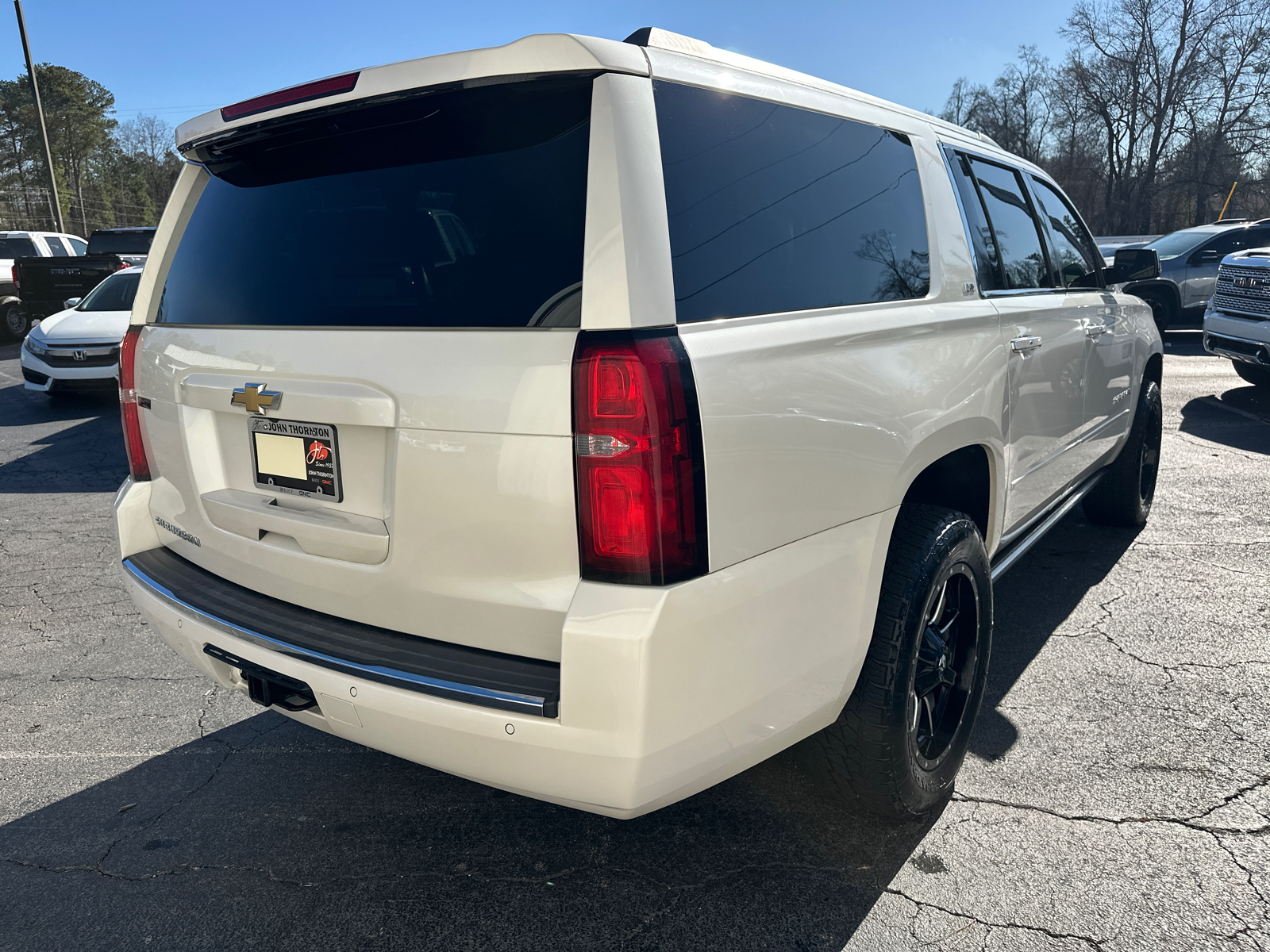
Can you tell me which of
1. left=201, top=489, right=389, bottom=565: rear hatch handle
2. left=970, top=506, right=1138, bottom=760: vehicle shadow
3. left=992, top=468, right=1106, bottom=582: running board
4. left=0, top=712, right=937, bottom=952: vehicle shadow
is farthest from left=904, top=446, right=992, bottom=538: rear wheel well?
left=201, top=489, right=389, bottom=565: rear hatch handle

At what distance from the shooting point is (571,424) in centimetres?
Result: 165

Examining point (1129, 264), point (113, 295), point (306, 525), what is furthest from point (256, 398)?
point (113, 295)

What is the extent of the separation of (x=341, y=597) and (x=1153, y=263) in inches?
174

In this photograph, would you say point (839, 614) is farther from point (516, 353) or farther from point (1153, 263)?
point (1153, 263)

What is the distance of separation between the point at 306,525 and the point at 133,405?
995 mm

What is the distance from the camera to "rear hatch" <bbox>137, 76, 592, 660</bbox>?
1712 millimetres

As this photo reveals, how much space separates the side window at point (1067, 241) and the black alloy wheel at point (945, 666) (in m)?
1.79

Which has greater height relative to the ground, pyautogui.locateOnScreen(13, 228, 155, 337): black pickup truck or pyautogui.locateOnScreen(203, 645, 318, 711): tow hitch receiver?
pyautogui.locateOnScreen(13, 228, 155, 337): black pickup truck

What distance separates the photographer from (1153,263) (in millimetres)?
4559

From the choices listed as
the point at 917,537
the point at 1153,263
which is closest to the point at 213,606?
the point at 917,537

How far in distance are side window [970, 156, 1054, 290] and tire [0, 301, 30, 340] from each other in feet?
60.5

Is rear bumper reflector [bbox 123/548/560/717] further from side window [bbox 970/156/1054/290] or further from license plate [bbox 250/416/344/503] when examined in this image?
side window [bbox 970/156/1054/290]

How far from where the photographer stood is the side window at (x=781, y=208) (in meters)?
1.78

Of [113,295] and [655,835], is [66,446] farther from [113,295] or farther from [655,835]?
[655,835]
